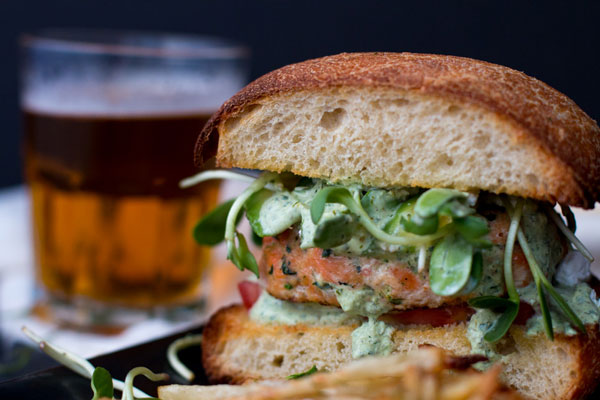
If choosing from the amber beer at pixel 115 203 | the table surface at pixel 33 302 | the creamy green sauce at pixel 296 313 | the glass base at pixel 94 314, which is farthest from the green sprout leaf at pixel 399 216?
the glass base at pixel 94 314

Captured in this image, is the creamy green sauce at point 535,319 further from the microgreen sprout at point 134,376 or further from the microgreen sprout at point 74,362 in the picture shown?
the microgreen sprout at point 74,362

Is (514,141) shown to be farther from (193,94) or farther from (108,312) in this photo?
(108,312)

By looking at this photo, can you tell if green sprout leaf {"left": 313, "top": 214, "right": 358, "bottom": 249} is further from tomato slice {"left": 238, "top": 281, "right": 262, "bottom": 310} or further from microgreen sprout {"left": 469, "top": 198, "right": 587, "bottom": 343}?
tomato slice {"left": 238, "top": 281, "right": 262, "bottom": 310}

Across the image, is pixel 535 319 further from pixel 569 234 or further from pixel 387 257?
pixel 387 257

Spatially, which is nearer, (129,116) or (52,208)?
(129,116)

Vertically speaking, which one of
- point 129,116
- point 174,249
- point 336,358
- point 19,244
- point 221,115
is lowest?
point 19,244

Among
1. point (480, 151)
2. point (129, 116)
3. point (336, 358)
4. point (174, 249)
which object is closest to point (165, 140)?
point (129, 116)
